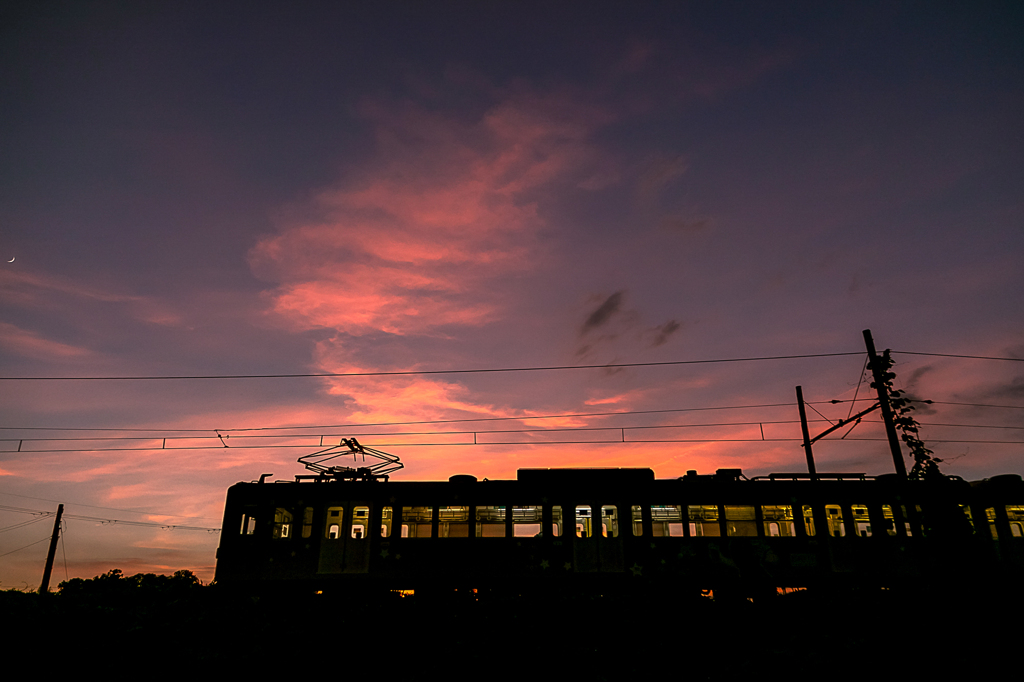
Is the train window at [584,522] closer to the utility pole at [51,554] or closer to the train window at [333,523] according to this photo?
the train window at [333,523]

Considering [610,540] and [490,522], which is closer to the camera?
[610,540]

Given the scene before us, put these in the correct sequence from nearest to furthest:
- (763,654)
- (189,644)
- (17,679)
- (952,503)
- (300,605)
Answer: (17,679) → (763,654) → (189,644) → (300,605) → (952,503)

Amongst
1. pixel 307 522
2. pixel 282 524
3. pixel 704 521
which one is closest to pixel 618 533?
pixel 704 521

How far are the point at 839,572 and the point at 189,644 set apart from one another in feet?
57.6

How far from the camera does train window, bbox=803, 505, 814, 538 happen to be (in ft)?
60.8

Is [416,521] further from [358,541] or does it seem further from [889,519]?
[889,519]

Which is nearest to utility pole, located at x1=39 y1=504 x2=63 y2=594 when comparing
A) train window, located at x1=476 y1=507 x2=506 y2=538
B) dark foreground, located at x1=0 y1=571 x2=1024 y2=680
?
dark foreground, located at x1=0 y1=571 x2=1024 y2=680

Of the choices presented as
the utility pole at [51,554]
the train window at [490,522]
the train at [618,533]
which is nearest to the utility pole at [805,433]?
the train at [618,533]

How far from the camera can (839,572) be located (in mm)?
18188

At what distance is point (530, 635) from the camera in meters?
14.4

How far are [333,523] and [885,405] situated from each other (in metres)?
17.2

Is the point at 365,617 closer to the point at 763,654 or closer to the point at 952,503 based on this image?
the point at 763,654

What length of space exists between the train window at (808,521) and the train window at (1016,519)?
623 cm

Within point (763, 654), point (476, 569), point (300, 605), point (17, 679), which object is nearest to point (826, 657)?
point (763, 654)
